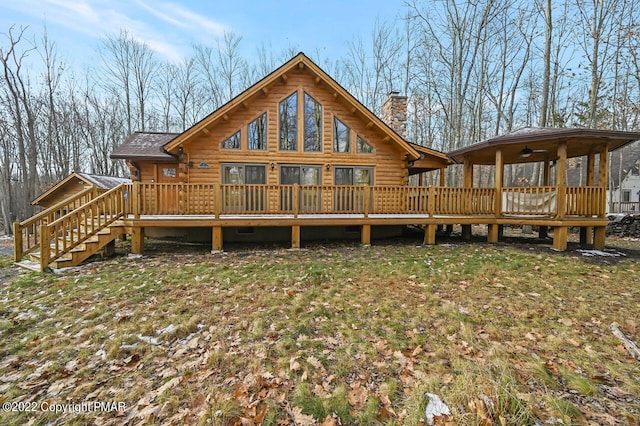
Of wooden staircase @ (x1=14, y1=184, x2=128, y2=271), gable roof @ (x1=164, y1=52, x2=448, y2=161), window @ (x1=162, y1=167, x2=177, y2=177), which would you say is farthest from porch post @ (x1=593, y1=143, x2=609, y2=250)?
window @ (x1=162, y1=167, x2=177, y2=177)

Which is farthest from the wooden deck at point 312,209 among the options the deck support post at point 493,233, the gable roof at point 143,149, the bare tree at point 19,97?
the bare tree at point 19,97

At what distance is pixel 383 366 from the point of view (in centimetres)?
318

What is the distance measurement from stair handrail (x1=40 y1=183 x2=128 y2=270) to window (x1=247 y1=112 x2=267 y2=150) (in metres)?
4.38

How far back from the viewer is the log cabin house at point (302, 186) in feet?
27.0

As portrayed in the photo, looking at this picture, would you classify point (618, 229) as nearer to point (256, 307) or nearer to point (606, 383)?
point (606, 383)

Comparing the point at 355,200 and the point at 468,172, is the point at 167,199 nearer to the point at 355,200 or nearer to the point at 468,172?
the point at 355,200

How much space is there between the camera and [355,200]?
9570 millimetres

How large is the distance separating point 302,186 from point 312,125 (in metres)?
3.31

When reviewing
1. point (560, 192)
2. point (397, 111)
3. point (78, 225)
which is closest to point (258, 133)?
point (78, 225)

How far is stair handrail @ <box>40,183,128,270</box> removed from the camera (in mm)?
6574

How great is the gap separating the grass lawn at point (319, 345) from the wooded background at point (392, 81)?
519 inches

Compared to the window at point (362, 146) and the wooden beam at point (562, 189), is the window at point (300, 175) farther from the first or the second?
the wooden beam at point (562, 189)

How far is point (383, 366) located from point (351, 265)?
3.72 metres

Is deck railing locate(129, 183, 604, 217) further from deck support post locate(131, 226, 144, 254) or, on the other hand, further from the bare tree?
the bare tree
